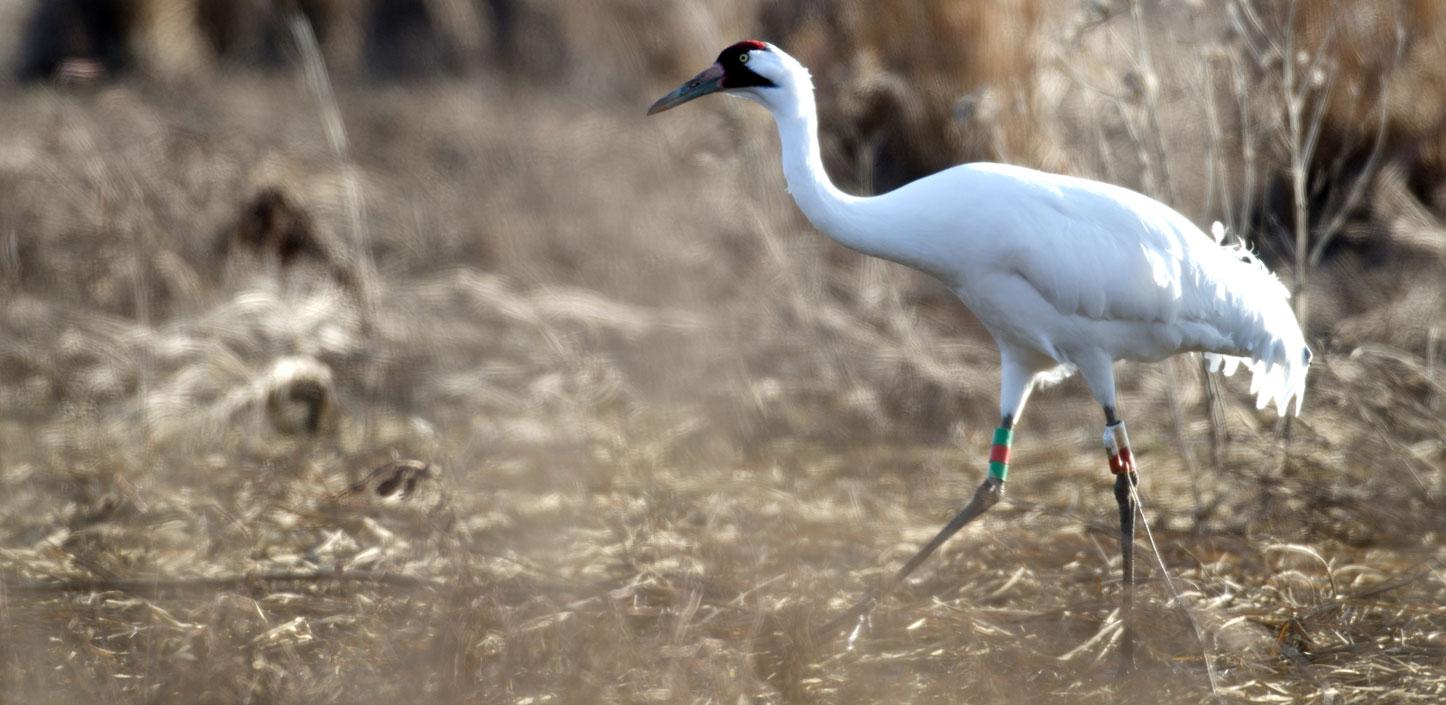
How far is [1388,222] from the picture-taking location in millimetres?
6453

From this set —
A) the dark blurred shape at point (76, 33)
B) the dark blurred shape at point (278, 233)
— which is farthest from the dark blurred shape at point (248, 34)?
the dark blurred shape at point (278, 233)

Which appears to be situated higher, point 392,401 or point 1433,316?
point 1433,316

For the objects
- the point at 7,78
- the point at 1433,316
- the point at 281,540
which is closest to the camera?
the point at 281,540

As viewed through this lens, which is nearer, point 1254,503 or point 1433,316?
point 1254,503

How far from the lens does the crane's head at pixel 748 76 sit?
3.99 meters

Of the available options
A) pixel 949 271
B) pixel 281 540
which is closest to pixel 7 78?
pixel 281 540

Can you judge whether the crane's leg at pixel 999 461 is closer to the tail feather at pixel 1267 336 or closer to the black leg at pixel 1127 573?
the black leg at pixel 1127 573

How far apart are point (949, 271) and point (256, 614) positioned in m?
2.01

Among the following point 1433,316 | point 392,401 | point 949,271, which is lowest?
point 392,401

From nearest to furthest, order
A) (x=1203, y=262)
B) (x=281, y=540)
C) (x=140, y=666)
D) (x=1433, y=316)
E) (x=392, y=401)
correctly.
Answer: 1. (x=140, y=666)
2. (x=1203, y=262)
3. (x=281, y=540)
4. (x=1433, y=316)
5. (x=392, y=401)

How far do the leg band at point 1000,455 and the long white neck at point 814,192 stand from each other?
30.6 inches

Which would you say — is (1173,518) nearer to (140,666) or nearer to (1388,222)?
(1388,222)

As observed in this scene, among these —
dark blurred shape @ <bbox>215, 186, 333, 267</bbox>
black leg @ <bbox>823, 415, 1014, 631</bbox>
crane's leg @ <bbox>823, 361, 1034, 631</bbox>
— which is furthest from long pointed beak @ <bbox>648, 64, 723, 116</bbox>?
dark blurred shape @ <bbox>215, 186, 333, 267</bbox>

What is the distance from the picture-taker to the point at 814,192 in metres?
3.94
